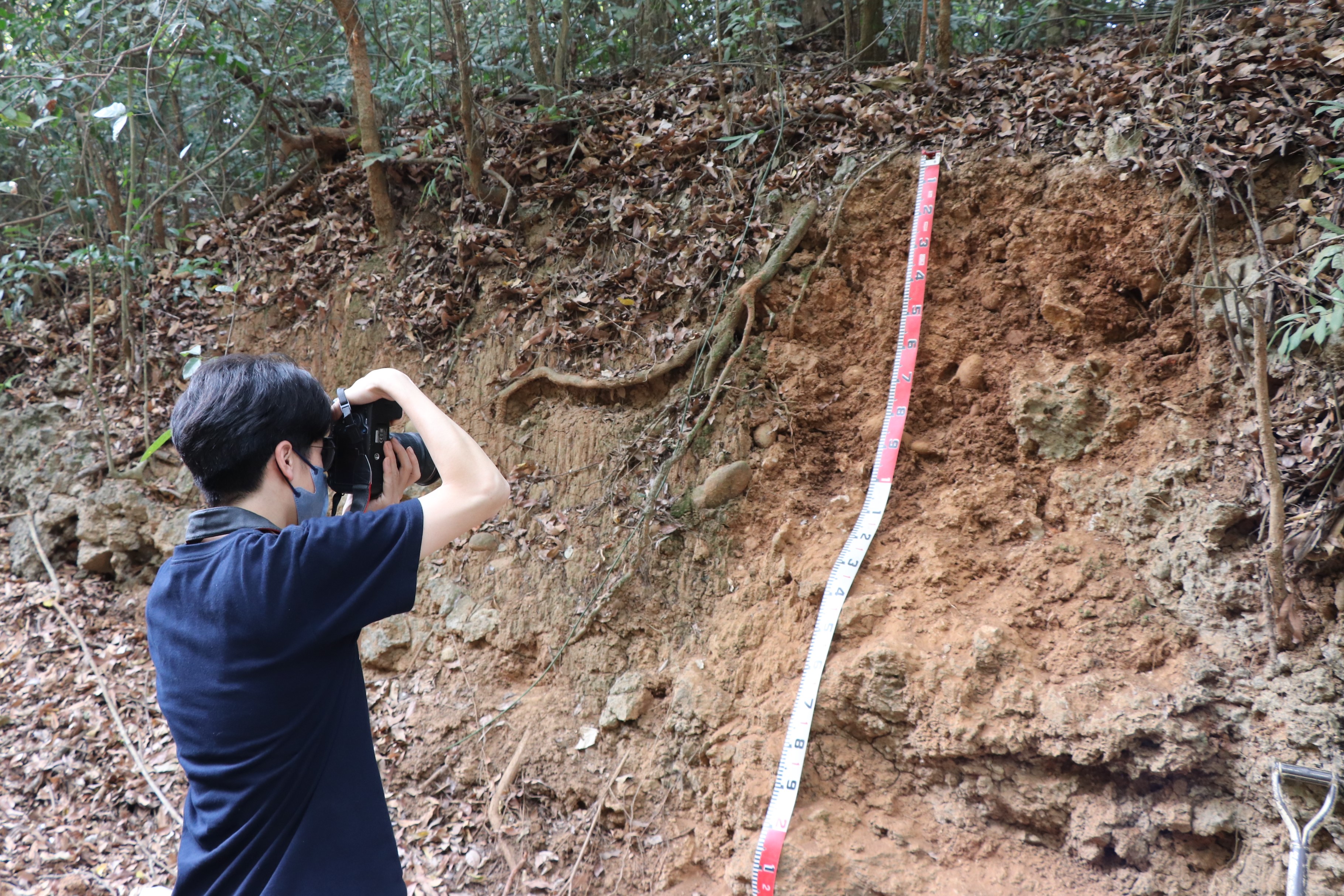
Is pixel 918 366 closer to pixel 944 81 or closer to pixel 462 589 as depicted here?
pixel 944 81

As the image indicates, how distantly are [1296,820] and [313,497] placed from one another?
2968mm

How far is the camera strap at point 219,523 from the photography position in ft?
5.21

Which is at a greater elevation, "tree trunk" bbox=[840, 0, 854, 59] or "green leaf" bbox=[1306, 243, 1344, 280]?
"tree trunk" bbox=[840, 0, 854, 59]

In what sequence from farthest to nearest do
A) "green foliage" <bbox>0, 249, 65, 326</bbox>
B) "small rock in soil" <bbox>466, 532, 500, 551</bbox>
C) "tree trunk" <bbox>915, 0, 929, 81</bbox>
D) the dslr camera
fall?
"green foliage" <bbox>0, 249, 65, 326</bbox> < "small rock in soil" <bbox>466, 532, 500, 551</bbox> < "tree trunk" <bbox>915, 0, 929, 81</bbox> < the dslr camera

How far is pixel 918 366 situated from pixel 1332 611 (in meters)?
1.72

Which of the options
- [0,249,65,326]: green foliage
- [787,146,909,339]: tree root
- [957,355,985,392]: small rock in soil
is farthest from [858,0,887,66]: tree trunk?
[0,249,65,326]: green foliage

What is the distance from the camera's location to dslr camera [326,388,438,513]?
6.06 feet

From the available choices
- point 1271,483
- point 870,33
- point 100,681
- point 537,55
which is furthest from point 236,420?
point 870,33

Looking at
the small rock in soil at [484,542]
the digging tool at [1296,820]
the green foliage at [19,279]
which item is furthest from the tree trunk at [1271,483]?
the green foliage at [19,279]

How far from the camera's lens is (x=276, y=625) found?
1464mm

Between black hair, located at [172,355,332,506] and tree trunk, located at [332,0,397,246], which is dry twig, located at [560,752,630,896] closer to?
black hair, located at [172,355,332,506]

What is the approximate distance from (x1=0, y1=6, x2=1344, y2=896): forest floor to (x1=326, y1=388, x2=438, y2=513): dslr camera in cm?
191

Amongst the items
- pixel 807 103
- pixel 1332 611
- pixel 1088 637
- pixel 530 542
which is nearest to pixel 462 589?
pixel 530 542

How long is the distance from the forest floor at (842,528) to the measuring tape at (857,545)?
0.06 meters
